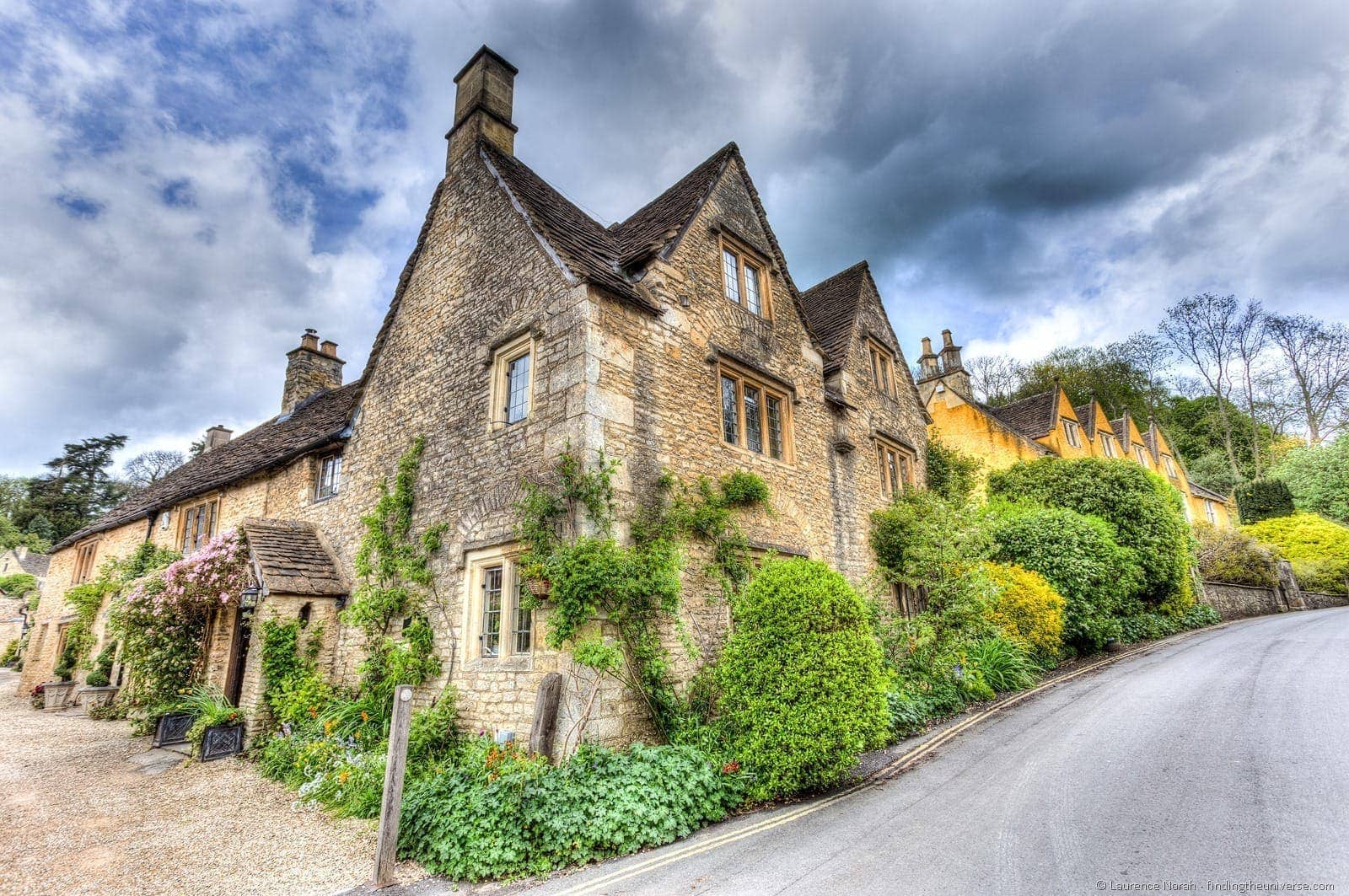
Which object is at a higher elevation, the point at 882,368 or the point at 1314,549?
the point at 882,368

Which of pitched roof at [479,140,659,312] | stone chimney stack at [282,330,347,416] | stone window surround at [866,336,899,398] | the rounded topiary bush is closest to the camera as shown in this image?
the rounded topiary bush

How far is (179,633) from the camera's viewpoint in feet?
44.2

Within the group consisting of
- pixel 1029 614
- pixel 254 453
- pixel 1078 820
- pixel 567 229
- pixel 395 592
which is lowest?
pixel 1078 820

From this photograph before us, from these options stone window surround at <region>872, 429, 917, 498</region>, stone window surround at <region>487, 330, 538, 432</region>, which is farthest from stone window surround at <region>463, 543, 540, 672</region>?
stone window surround at <region>872, 429, 917, 498</region>

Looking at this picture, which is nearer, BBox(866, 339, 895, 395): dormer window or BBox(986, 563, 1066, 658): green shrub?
BBox(986, 563, 1066, 658): green shrub

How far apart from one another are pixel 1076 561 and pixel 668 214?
13.5 metres

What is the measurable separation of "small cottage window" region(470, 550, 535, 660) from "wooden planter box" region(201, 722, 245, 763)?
19.3ft

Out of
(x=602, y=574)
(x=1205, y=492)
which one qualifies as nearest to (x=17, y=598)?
(x=602, y=574)

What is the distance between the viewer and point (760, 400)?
1232cm

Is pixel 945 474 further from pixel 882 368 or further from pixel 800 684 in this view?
pixel 800 684

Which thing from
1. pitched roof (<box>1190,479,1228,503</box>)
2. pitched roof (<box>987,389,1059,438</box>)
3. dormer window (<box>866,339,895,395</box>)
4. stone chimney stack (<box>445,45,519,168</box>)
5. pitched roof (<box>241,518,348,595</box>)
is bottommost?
pitched roof (<box>241,518,348,595</box>)

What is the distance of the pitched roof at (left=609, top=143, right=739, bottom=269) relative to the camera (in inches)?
433

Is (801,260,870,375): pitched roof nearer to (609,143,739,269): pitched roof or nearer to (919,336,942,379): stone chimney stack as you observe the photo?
(609,143,739,269): pitched roof

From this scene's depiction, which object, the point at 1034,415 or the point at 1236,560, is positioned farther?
the point at 1034,415
